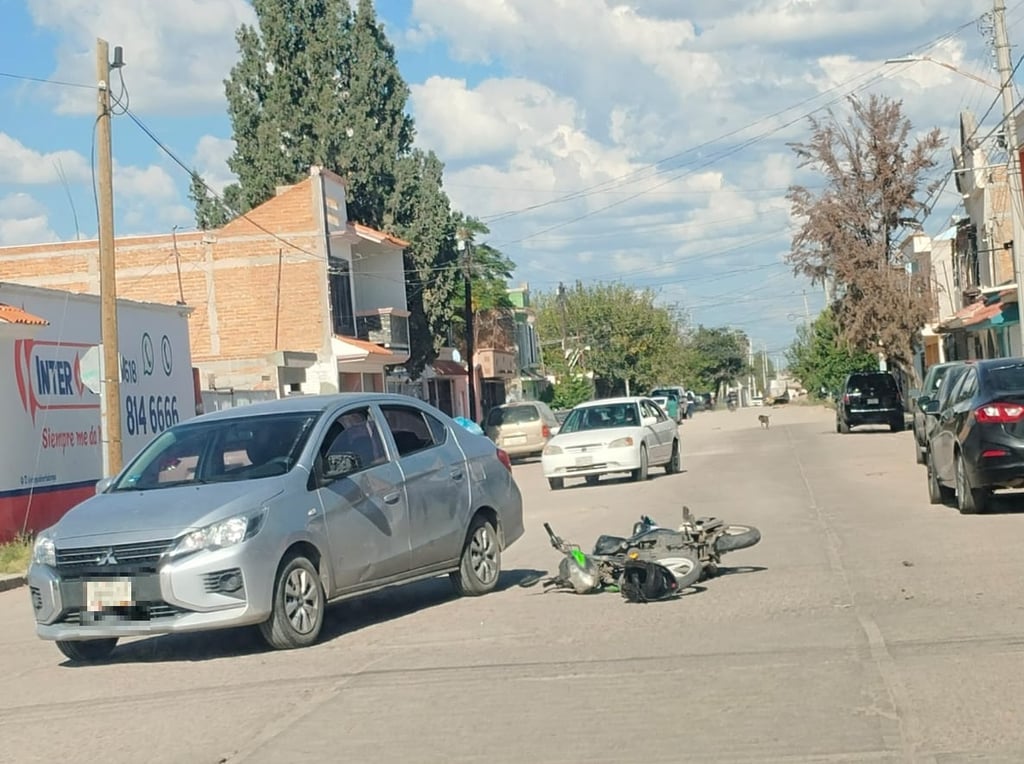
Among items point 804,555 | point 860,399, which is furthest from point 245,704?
point 860,399

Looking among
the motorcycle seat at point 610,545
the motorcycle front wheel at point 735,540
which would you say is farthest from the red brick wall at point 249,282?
the motorcycle front wheel at point 735,540

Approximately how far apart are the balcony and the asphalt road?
1376 inches

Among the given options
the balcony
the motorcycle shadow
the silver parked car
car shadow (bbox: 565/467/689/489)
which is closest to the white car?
car shadow (bbox: 565/467/689/489)

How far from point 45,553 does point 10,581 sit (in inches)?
307

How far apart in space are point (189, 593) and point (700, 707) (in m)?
3.64

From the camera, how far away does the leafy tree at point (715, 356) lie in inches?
5787

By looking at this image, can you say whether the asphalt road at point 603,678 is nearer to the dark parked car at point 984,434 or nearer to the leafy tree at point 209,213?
the dark parked car at point 984,434

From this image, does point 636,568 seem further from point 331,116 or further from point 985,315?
point 331,116

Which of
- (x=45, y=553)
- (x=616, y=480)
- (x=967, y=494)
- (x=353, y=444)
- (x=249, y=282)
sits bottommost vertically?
(x=616, y=480)

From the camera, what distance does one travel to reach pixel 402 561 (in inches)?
422

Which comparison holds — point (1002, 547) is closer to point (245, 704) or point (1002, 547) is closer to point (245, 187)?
point (245, 704)

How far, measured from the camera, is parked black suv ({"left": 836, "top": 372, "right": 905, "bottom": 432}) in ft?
136

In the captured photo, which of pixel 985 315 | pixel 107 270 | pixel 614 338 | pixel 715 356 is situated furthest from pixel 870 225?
pixel 715 356

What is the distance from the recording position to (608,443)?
84.3 ft
